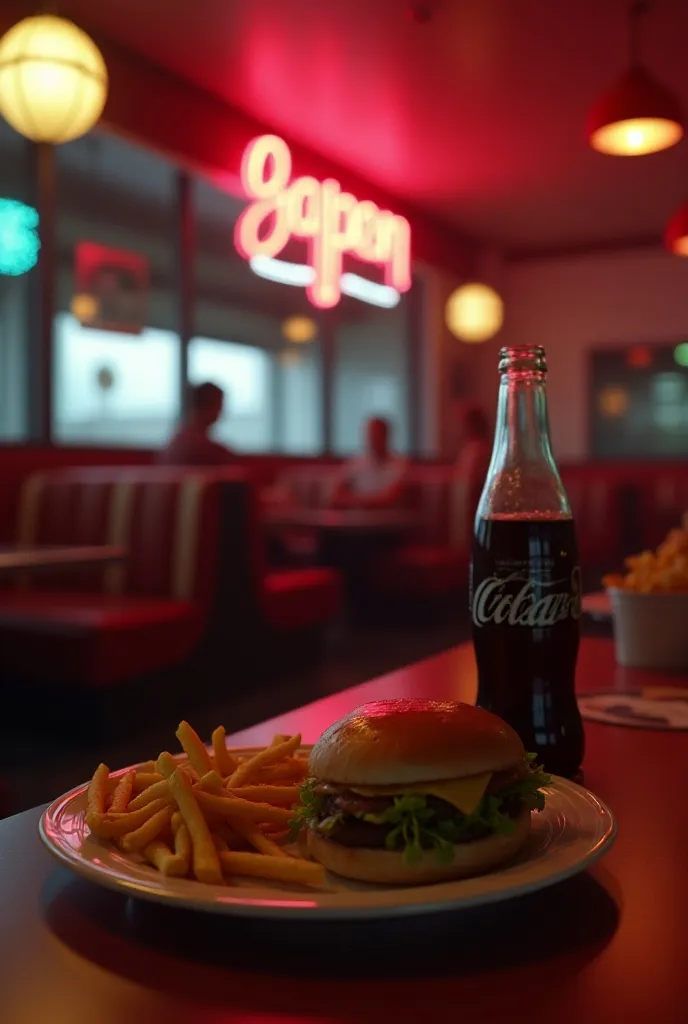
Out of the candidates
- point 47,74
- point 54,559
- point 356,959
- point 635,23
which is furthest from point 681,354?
point 356,959

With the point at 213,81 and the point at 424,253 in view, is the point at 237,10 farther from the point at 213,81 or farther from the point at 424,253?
the point at 424,253

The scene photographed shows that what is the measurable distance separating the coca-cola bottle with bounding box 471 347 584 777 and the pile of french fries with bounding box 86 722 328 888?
0.23 metres

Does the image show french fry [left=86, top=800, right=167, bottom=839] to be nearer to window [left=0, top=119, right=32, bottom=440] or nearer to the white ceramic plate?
the white ceramic plate

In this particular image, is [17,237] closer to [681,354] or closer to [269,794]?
[269,794]

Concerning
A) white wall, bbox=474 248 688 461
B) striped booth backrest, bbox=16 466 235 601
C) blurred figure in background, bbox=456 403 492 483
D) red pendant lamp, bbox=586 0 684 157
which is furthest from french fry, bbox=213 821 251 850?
white wall, bbox=474 248 688 461

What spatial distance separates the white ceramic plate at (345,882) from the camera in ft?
1.76

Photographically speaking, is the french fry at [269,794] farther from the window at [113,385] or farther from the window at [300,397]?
the window at [300,397]

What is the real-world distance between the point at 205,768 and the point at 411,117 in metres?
7.63

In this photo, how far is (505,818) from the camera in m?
0.60

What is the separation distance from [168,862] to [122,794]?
127 millimetres

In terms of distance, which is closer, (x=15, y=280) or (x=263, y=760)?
(x=263, y=760)

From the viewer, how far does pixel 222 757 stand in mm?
812

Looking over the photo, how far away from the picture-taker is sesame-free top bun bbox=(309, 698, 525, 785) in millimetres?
592

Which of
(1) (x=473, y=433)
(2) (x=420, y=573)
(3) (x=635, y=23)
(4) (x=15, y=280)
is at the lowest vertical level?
(2) (x=420, y=573)
